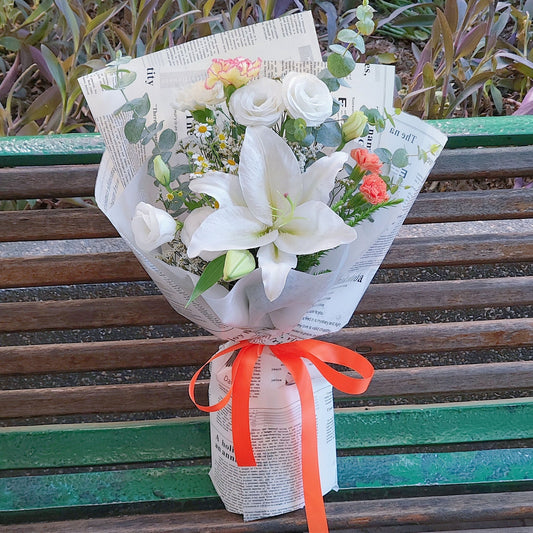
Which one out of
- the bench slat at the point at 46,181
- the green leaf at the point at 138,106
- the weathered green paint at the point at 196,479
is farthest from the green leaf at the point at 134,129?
the weathered green paint at the point at 196,479

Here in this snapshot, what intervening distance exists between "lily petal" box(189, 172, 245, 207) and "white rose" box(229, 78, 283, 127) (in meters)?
0.06

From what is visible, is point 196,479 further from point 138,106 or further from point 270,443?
point 138,106

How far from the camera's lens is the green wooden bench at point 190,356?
3.42ft

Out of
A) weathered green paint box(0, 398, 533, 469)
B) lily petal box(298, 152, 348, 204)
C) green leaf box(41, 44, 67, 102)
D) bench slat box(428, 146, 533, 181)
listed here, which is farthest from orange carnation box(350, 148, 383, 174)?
green leaf box(41, 44, 67, 102)

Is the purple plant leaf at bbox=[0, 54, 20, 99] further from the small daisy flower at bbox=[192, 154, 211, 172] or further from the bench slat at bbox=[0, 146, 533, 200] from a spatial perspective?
the small daisy flower at bbox=[192, 154, 211, 172]

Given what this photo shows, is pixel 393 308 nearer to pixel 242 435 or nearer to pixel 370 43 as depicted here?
pixel 242 435

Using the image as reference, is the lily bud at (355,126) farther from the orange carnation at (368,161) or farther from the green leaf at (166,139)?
the green leaf at (166,139)

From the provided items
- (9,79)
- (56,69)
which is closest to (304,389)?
(56,69)

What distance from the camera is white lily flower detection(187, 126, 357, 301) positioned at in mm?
688

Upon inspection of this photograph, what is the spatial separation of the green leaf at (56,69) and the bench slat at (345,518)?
74 cm

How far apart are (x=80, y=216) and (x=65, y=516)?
453 millimetres

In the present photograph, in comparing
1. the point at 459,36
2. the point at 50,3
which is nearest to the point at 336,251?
the point at 459,36

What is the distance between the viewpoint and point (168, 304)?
1088 mm

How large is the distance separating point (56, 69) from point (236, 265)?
0.74 meters
